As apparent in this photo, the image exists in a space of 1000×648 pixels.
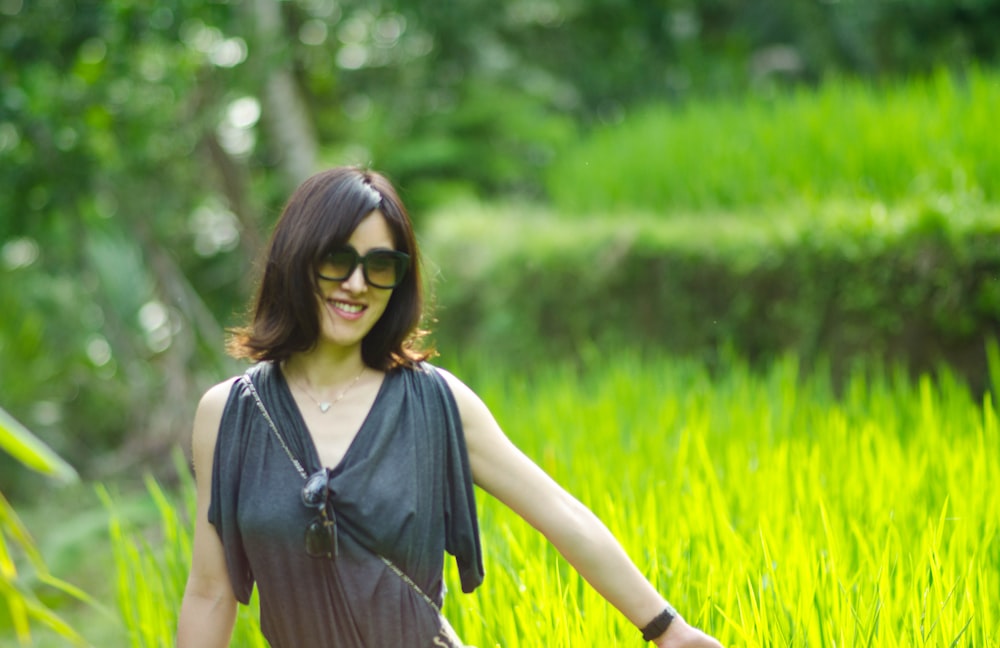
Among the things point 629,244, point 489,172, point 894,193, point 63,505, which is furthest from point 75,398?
point 894,193

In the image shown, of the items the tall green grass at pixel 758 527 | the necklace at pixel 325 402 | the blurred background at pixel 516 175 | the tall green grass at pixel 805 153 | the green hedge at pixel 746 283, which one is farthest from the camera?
the tall green grass at pixel 805 153

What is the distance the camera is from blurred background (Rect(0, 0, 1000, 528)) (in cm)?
440

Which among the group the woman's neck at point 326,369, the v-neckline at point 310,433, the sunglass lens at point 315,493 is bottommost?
the sunglass lens at point 315,493

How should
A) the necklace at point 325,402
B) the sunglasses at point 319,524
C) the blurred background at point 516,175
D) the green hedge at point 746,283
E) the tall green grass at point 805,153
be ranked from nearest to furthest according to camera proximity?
the sunglasses at point 319,524 → the necklace at point 325,402 → the green hedge at point 746,283 → the blurred background at point 516,175 → the tall green grass at point 805,153

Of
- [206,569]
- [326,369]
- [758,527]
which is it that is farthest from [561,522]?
[758,527]

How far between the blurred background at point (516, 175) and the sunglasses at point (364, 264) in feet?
0.93

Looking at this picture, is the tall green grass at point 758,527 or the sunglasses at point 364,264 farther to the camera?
the tall green grass at point 758,527

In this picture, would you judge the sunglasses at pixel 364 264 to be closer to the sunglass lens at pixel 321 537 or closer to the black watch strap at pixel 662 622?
the sunglass lens at pixel 321 537

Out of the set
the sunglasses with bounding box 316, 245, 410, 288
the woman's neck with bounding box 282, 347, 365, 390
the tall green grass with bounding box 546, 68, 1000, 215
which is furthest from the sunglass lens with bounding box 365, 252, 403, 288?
the tall green grass with bounding box 546, 68, 1000, 215

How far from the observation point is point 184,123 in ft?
23.4

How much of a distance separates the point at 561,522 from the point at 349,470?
0.33 meters

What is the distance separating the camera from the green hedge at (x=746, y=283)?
12.9 feet

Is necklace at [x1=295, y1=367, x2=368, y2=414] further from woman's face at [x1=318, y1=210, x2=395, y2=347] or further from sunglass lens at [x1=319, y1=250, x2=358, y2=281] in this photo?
sunglass lens at [x1=319, y1=250, x2=358, y2=281]

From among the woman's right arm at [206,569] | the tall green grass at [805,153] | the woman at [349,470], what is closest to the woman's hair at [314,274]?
the woman at [349,470]
